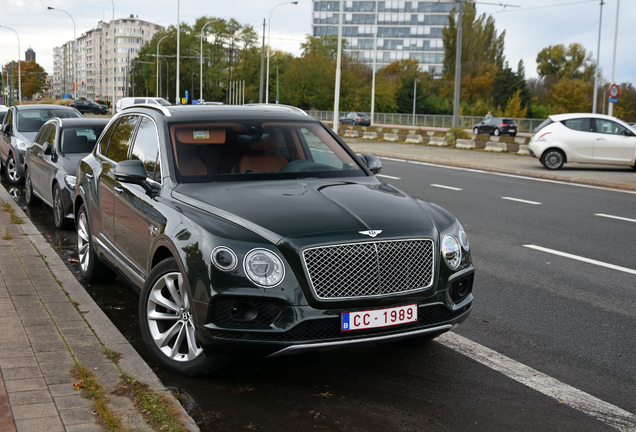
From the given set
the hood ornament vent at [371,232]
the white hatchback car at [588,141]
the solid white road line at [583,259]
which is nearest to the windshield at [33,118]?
the solid white road line at [583,259]

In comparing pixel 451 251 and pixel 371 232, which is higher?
pixel 371 232

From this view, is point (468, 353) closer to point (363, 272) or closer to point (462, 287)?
point (462, 287)

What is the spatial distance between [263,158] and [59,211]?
206 inches

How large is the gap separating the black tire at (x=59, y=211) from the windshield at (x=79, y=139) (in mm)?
786

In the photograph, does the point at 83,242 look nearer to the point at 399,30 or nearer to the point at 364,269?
the point at 364,269

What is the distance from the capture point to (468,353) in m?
4.78

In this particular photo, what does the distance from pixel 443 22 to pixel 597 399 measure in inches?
5788

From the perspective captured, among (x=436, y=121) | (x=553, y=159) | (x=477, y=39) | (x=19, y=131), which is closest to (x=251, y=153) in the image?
(x=19, y=131)

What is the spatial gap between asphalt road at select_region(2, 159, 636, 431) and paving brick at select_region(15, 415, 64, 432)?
71cm

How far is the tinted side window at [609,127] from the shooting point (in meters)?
19.8

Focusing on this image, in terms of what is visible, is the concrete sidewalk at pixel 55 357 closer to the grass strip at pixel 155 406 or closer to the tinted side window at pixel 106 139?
the grass strip at pixel 155 406

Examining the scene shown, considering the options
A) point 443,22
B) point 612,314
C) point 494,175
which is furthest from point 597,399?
point 443,22

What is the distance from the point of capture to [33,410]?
3492 millimetres

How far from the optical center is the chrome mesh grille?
374 centimetres
